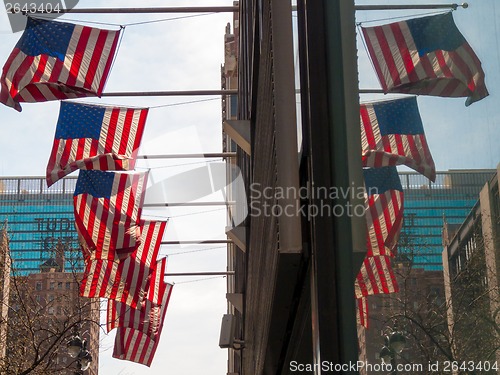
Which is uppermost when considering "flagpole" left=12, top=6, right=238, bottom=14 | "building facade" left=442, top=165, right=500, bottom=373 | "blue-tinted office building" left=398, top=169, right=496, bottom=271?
"flagpole" left=12, top=6, right=238, bottom=14

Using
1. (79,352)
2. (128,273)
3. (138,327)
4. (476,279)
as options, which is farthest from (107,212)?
(476,279)

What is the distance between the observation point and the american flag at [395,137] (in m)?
2.04

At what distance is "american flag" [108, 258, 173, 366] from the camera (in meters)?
22.2

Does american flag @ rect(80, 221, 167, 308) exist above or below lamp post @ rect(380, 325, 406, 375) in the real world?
above

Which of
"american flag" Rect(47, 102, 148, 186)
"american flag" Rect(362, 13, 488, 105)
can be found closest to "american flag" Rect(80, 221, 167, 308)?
"american flag" Rect(47, 102, 148, 186)

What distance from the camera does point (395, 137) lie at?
2289mm

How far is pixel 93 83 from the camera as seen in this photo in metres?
14.6

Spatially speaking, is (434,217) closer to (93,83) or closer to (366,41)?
(366,41)

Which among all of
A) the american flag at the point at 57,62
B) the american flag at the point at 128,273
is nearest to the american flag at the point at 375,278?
the american flag at the point at 57,62

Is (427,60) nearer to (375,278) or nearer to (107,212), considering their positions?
(375,278)

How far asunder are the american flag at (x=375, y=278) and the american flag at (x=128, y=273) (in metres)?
15.3

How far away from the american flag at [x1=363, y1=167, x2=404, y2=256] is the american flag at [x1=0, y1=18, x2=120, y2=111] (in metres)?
12.1

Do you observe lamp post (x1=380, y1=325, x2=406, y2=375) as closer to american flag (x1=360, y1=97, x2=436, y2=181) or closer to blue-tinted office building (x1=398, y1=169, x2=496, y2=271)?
blue-tinted office building (x1=398, y1=169, x2=496, y2=271)

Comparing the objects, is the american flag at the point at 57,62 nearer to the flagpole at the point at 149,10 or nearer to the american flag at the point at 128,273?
the flagpole at the point at 149,10
